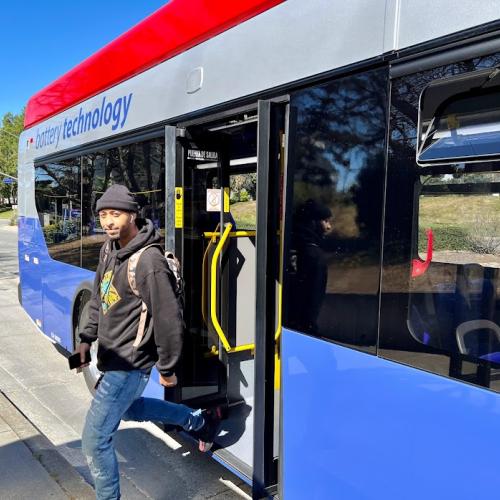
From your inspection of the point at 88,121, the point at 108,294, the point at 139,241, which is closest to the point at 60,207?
the point at 88,121

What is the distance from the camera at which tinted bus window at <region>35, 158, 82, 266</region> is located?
479 centimetres

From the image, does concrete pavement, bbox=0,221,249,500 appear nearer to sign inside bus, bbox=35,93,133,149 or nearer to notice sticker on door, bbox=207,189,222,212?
notice sticker on door, bbox=207,189,222,212

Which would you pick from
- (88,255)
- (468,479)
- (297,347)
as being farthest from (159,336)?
(88,255)

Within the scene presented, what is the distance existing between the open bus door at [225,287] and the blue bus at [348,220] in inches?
0.6

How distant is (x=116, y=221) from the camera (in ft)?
8.52

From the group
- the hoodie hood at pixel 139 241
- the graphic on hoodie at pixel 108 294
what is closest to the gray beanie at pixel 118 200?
the hoodie hood at pixel 139 241

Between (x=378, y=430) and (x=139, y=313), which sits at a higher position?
(x=139, y=313)

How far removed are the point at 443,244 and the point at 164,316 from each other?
4.40ft

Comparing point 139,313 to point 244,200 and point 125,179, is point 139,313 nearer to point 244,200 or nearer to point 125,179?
point 244,200

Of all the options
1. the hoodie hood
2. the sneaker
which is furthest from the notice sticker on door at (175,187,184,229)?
the sneaker

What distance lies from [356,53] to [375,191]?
1.80ft

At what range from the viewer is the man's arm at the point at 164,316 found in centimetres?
245

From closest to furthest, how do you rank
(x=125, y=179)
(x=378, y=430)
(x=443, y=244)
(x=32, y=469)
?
(x=443, y=244) → (x=378, y=430) → (x=32, y=469) → (x=125, y=179)

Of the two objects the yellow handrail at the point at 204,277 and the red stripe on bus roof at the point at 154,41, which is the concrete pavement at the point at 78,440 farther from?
the red stripe on bus roof at the point at 154,41
